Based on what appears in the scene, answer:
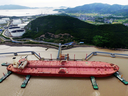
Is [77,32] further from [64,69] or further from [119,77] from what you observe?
[119,77]

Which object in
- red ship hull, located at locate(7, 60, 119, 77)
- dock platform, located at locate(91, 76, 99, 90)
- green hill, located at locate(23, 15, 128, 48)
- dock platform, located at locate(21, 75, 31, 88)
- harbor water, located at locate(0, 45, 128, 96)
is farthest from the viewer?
green hill, located at locate(23, 15, 128, 48)

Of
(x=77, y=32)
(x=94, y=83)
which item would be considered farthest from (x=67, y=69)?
(x=77, y=32)

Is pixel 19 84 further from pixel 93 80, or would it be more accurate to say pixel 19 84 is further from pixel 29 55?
pixel 93 80

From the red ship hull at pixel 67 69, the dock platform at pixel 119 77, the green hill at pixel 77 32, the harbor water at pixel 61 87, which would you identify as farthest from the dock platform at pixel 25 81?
the green hill at pixel 77 32

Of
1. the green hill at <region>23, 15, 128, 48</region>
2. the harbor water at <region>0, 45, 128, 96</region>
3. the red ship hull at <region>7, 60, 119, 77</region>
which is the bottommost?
the harbor water at <region>0, 45, 128, 96</region>

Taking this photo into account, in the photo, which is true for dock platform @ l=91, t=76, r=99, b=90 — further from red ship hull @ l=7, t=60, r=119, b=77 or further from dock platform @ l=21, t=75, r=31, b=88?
dock platform @ l=21, t=75, r=31, b=88

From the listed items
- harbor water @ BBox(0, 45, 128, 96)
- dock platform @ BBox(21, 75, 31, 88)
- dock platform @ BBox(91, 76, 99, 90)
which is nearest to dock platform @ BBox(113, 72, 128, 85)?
harbor water @ BBox(0, 45, 128, 96)

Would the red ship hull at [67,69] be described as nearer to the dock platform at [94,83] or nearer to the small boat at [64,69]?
the small boat at [64,69]

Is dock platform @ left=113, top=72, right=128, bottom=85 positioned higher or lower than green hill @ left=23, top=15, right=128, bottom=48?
lower

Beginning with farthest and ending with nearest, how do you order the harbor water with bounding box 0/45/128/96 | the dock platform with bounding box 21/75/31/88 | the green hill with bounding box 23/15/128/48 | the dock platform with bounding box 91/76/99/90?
the green hill with bounding box 23/15/128/48
the dock platform with bounding box 21/75/31/88
the dock platform with bounding box 91/76/99/90
the harbor water with bounding box 0/45/128/96

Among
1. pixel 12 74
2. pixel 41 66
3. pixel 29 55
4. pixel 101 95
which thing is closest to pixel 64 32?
pixel 29 55
